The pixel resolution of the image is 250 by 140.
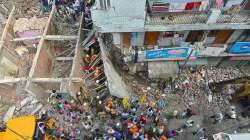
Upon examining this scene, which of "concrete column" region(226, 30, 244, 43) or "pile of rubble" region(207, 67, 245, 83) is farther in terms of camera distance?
"pile of rubble" region(207, 67, 245, 83)

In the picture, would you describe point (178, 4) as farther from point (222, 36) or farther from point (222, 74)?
point (222, 74)

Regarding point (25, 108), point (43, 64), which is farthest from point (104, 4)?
point (25, 108)

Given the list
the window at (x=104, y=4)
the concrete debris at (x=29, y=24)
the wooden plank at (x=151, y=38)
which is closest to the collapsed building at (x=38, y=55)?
the concrete debris at (x=29, y=24)

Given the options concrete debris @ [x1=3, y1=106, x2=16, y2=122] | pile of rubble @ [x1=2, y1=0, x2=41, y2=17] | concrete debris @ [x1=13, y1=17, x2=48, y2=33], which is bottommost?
concrete debris @ [x1=3, y1=106, x2=16, y2=122]

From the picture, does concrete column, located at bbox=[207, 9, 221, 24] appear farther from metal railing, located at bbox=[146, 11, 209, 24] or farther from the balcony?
metal railing, located at bbox=[146, 11, 209, 24]

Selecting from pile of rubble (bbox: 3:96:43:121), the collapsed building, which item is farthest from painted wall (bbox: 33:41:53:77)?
pile of rubble (bbox: 3:96:43:121)

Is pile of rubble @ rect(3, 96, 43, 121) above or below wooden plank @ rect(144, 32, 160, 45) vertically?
below

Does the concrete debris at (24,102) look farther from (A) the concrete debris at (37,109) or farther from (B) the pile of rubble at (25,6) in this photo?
(B) the pile of rubble at (25,6)

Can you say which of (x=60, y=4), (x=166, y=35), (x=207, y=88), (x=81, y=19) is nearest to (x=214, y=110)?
(x=207, y=88)
